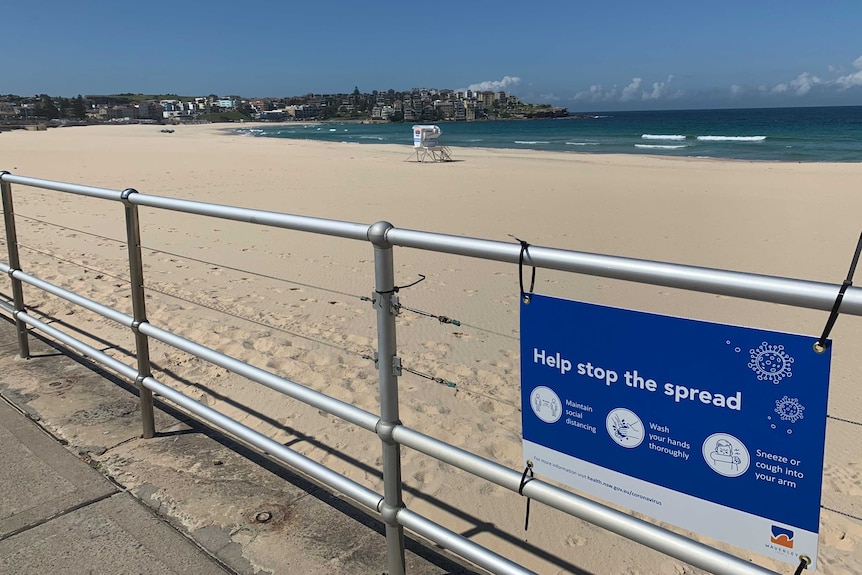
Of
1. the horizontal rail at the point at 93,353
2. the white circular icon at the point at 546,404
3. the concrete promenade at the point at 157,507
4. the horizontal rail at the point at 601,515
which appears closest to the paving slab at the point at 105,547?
the concrete promenade at the point at 157,507

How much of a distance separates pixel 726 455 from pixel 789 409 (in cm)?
18

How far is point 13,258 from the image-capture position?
14.0ft

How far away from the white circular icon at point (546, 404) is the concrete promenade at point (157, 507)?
2.98 ft

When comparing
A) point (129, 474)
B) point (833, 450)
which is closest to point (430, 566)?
point (129, 474)

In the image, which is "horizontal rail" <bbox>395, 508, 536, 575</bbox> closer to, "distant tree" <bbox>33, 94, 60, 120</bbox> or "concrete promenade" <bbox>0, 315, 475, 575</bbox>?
"concrete promenade" <bbox>0, 315, 475, 575</bbox>

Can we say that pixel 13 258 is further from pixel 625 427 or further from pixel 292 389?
pixel 625 427

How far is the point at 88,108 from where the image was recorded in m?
169

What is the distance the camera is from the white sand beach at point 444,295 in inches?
131

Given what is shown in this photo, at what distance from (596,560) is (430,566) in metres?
0.78

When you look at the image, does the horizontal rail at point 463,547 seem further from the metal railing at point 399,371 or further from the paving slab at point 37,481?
the paving slab at point 37,481

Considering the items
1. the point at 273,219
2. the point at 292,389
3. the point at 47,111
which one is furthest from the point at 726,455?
the point at 47,111

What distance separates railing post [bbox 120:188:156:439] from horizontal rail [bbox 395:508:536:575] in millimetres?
1661

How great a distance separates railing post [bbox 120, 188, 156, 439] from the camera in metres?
3.07

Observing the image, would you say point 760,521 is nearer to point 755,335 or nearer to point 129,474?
point 755,335
